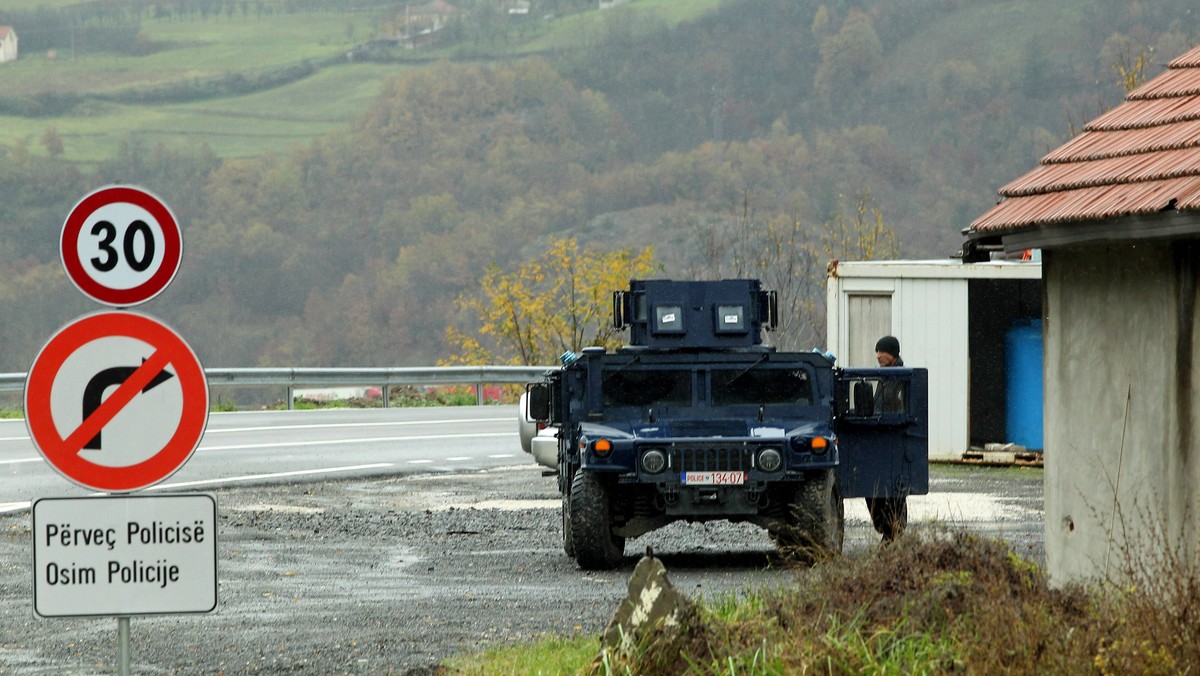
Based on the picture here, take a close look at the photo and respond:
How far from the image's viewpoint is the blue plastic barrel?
22.7m

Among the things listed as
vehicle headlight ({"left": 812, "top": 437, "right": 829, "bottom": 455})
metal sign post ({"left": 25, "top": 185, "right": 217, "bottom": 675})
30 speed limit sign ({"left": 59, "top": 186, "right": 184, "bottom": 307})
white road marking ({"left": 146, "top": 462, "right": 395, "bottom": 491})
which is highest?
30 speed limit sign ({"left": 59, "top": 186, "right": 184, "bottom": 307})

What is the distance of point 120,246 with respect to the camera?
20.8ft

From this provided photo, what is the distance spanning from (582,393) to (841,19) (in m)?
138

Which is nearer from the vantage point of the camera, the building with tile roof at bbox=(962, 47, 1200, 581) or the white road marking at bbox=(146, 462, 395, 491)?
the building with tile roof at bbox=(962, 47, 1200, 581)

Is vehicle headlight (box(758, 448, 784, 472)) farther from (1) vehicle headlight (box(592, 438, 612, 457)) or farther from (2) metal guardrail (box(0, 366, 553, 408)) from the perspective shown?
(2) metal guardrail (box(0, 366, 553, 408))

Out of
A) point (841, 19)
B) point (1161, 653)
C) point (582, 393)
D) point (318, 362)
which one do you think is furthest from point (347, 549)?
point (841, 19)

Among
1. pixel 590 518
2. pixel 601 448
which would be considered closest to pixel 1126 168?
pixel 601 448

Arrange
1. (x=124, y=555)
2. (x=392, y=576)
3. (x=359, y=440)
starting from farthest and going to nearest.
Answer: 1. (x=359, y=440)
2. (x=392, y=576)
3. (x=124, y=555)

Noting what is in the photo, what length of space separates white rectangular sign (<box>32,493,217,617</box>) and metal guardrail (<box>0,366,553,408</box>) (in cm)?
2504

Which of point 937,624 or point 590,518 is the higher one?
point 937,624

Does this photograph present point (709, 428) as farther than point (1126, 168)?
Yes

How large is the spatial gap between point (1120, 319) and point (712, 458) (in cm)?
432

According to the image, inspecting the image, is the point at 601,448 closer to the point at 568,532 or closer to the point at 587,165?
the point at 568,532

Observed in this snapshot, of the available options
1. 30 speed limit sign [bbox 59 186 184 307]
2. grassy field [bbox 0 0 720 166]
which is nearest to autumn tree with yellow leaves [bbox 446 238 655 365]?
30 speed limit sign [bbox 59 186 184 307]
